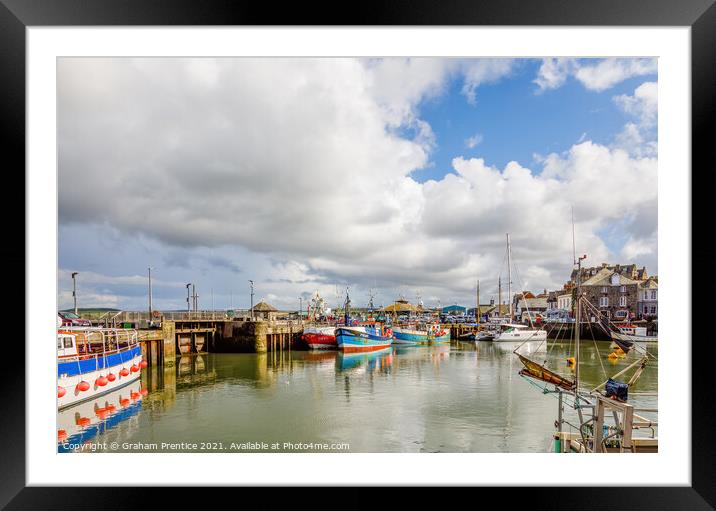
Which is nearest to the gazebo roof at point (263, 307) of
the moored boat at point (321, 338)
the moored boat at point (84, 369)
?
the moored boat at point (321, 338)

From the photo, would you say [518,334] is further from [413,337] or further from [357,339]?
[357,339]

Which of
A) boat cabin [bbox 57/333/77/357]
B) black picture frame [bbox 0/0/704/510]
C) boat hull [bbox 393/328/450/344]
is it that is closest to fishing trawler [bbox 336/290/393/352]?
boat hull [bbox 393/328/450/344]

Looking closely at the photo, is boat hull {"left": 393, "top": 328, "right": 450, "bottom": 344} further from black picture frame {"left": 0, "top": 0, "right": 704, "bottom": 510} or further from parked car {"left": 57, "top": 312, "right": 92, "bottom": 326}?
black picture frame {"left": 0, "top": 0, "right": 704, "bottom": 510}

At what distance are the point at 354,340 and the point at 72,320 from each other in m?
10.5

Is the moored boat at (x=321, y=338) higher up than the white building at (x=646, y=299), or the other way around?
the white building at (x=646, y=299)

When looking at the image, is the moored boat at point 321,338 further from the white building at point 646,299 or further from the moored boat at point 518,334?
the white building at point 646,299

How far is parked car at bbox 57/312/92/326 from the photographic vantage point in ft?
31.4

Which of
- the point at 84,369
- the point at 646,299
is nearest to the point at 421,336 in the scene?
the point at 646,299

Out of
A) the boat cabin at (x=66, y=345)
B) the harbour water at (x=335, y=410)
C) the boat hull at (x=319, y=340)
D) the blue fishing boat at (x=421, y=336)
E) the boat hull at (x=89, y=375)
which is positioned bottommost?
the blue fishing boat at (x=421, y=336)

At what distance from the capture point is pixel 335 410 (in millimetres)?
6867

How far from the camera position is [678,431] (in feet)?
7.50
